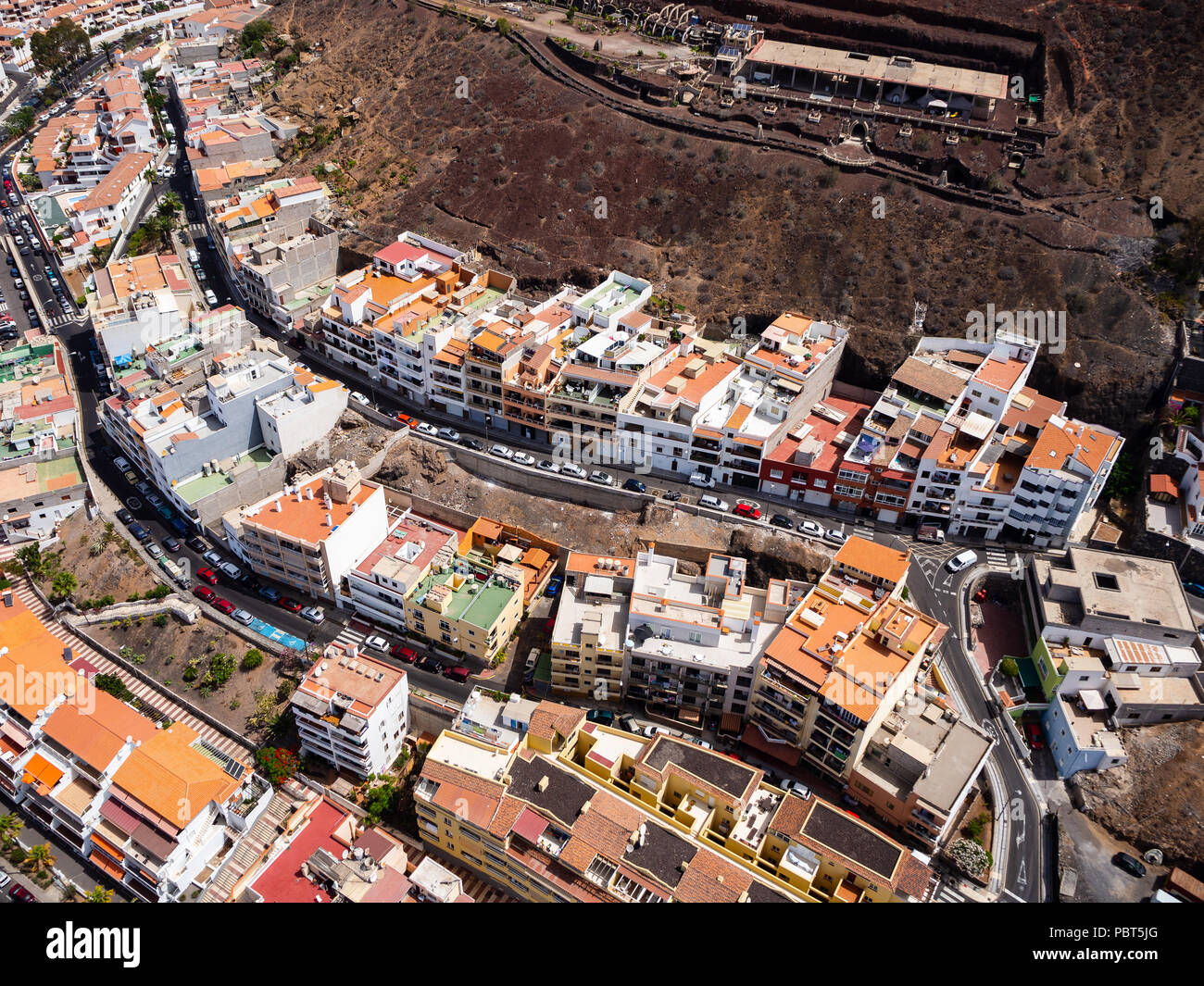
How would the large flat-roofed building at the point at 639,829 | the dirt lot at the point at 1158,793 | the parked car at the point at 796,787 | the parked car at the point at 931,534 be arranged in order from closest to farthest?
the large flat-roofed building at the point at 639,829, the dirt lot at the point at 1158,793, the parked car at the point at 796,787, the parked car at the point at 931,534

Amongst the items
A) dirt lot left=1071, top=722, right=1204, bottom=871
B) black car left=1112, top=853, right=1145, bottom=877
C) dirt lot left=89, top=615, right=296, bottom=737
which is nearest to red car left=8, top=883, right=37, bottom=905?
dirt lot left=89, top=615, right=296, bottom=737

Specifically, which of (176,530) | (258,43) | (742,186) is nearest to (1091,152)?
(742,186)

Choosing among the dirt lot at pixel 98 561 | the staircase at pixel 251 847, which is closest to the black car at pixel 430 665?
the staircase at pixel 251 847

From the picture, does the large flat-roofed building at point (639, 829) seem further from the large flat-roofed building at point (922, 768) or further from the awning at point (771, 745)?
the awning at point (771, 745)

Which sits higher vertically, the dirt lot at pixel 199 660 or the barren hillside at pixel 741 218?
the barren hillside at pixel 741 218

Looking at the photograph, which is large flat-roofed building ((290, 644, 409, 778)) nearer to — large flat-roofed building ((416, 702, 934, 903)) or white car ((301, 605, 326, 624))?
large flat-roofed building ((416, 702, 934, 903))

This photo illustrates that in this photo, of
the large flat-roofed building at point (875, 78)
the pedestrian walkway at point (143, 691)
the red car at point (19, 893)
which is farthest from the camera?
the large flat-roofed building at point (875, 78)
